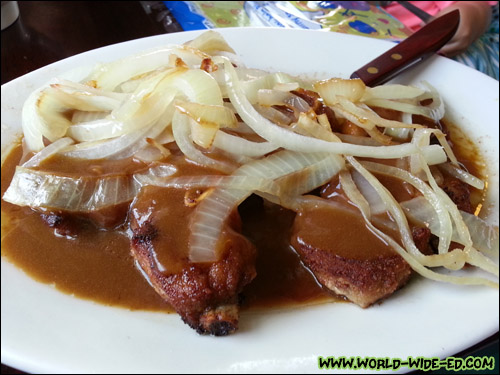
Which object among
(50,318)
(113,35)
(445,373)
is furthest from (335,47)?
(50,318)

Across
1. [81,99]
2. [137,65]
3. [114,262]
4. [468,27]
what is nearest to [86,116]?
[81,99]

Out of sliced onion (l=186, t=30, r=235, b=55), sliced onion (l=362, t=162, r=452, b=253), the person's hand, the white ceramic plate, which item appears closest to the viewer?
the white ceramic plate

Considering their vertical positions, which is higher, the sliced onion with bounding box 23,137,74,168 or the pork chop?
the sliced onion with bounding box 23,137,74,168

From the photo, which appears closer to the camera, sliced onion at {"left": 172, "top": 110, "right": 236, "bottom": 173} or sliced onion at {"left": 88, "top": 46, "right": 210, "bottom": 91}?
sliced onion at {"left": 172, "top": 110, "right": 236, "bottom": 173}

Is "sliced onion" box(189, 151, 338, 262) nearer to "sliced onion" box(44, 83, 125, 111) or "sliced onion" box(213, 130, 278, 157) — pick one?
"sliced onion" box(213, 130, 278, 157)

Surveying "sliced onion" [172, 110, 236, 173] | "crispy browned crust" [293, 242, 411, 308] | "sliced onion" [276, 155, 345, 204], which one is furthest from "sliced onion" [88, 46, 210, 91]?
"crispy browned crust" [293, 242, 411, 308]

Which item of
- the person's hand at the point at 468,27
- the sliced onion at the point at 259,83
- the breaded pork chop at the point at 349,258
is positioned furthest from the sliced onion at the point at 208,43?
the person's hand at the point at 468,27

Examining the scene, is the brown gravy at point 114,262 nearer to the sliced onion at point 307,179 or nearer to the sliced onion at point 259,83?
the sliced onion at point 307,179
